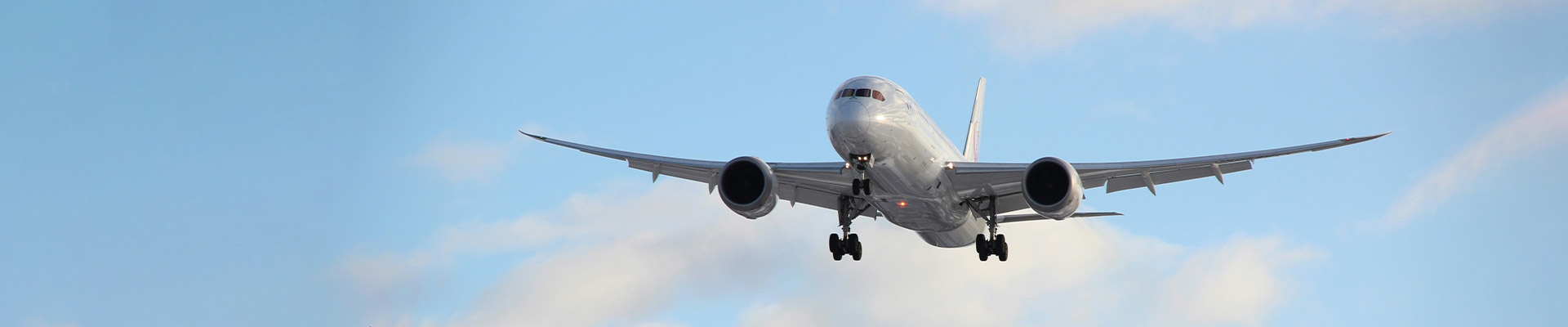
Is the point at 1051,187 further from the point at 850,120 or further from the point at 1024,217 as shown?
the point at 1024,217

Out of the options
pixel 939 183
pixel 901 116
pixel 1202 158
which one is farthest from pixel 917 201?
pixel 1202 158

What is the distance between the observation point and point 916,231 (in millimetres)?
38000

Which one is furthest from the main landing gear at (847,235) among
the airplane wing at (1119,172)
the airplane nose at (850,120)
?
the airplane nose at (850,120)

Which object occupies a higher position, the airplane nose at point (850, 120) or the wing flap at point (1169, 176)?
the airplane nose at point (850, 120)

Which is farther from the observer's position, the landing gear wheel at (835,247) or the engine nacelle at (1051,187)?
the landing gear wheel at (835,247)

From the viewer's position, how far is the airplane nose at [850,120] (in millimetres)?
30078

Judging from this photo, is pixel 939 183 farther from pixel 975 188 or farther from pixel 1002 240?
pixel 1002 240

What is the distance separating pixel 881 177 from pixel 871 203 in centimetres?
247

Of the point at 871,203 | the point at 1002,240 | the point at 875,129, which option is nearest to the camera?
the point at 875,129

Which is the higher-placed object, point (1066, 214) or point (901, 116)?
point (901, 116)

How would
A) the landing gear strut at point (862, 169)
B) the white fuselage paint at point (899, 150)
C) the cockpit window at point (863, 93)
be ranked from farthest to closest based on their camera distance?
the landing gear strut at point (862, 169)
the cockpit window at point (863, 93)
the white fuselage paint at point (899, 150)

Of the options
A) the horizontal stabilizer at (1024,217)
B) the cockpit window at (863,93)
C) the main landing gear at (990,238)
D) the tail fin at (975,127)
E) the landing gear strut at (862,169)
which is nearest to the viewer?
the cockpit window at (863,93)

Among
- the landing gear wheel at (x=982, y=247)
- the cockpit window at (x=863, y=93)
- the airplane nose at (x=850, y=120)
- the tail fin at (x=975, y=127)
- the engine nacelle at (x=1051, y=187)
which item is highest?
the tail fin at (x=975, y=127)

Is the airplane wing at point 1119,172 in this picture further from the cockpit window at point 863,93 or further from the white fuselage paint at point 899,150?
the cockpit window at point 863,93
